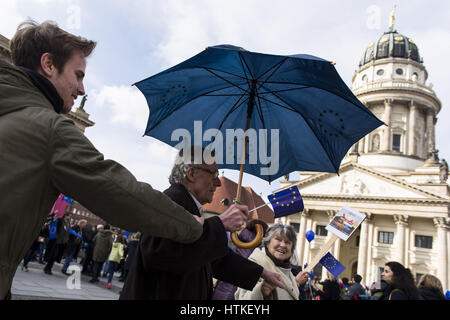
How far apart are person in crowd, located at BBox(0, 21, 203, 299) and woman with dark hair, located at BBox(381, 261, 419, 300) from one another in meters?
4.35

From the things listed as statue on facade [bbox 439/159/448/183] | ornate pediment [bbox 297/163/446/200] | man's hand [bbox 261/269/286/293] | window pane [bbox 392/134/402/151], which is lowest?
man's hand [bbox 261/269/286/293]

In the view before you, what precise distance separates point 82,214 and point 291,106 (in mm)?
78713

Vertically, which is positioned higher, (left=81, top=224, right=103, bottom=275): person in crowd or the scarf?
the scarf

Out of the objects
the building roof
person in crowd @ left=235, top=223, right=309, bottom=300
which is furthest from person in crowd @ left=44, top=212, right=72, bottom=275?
the building roof

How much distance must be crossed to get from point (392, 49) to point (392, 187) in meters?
25.9

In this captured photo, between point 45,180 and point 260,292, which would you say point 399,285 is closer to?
point 260,292

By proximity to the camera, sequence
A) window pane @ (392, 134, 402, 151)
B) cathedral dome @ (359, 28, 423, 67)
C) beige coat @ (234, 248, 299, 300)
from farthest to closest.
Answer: cathedral dome @ (359, 28, 423, 67)
window pane @ (392, 134, 402, 151)
beige coat @ (234, 248, 299, 300)

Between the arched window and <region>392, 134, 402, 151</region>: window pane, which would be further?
the arched window

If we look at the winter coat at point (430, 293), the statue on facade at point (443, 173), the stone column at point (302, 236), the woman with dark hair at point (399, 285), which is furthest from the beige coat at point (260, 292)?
the statue on facade at point (443, 173)

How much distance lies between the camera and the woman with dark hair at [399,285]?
4.63 metres

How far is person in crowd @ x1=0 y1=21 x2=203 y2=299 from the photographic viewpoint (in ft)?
3.87

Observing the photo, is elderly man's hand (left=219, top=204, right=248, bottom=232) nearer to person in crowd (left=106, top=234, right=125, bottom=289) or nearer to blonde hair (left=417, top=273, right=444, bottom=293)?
blonde hair (left=417, top=273, right=444, bottom=293)
